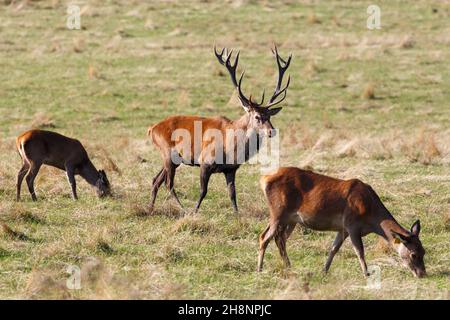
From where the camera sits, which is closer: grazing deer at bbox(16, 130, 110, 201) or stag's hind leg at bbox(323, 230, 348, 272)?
stag's hind leg at bbox(323, 230, 348, 272)

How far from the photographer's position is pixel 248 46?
89.1 feet

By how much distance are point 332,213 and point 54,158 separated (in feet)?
18.2

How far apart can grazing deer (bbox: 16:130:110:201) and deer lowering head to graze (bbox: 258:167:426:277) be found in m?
4.29

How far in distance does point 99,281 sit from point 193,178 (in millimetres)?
6475

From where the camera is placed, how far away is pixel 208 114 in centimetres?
2055

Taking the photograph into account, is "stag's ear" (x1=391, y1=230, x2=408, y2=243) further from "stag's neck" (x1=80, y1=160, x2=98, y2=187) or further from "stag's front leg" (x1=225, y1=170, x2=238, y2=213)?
"stag's neck" (x1=80, y1=160, x2=98, y2=187)

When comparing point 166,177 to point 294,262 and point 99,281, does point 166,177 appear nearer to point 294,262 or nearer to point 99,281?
point 294,262

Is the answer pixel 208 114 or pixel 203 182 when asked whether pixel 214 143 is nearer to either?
pixel 203 182

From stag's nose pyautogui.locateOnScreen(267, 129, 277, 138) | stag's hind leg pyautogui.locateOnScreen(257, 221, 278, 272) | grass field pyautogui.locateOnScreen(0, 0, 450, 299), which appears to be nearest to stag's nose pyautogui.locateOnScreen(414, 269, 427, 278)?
grass field pyautogui.locateOnScreen(0, 0, 450, 299)

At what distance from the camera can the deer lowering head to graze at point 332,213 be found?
349 inches

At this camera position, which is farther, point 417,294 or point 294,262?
point 294,262

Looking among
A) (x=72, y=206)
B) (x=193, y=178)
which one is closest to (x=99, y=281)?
(x=72, y=206)

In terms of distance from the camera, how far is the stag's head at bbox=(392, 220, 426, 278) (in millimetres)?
8727

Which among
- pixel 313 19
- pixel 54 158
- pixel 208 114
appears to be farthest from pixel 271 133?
pixel 313 19
